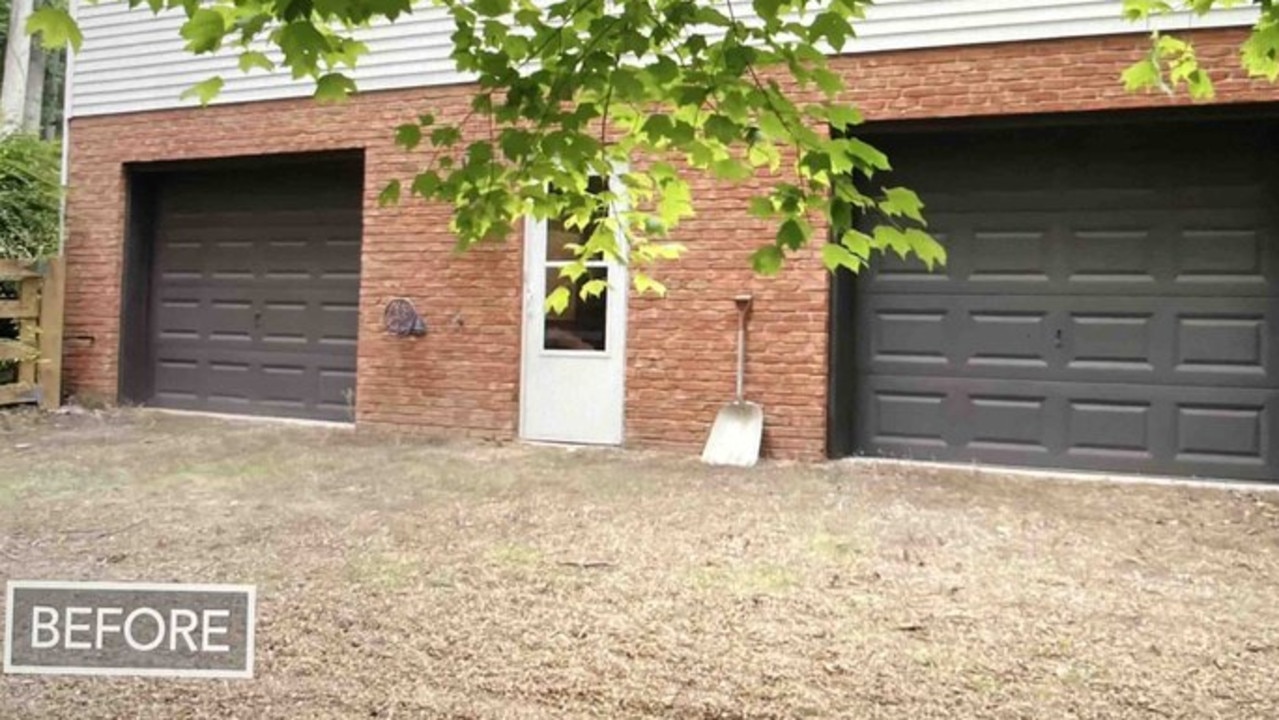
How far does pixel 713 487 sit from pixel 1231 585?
2775 millimetres

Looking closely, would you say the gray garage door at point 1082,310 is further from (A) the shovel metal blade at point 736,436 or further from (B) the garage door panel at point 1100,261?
(A) the shovel metal blade at point 736,436

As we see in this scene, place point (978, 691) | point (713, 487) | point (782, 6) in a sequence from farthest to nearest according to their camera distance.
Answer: point (713, 487) → point (978, 691) → point (782, 6)

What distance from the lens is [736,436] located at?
6840 millimetres

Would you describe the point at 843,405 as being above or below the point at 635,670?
above

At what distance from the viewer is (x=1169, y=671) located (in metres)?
3.06

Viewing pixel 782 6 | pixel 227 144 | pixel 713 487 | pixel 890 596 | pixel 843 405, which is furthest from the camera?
pixel 227 144

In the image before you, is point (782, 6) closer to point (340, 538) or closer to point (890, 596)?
point (890, 596)

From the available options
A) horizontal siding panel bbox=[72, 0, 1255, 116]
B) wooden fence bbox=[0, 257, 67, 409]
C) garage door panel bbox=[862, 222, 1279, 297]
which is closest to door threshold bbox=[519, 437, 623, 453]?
garage door panel bbox=[862, 222, 1279, 297]

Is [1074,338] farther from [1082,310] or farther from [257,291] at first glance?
[257,291]

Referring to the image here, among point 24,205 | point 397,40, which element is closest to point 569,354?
point 397,40

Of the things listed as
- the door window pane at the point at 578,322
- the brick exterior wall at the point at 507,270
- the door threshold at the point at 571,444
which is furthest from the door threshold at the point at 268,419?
the door window pane at the point at 578,322

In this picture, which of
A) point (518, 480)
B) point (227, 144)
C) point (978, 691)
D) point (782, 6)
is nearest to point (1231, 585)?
point (978, 691)

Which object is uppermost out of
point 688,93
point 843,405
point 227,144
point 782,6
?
point 227,144

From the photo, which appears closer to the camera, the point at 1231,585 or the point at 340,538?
the point at 1231,585
